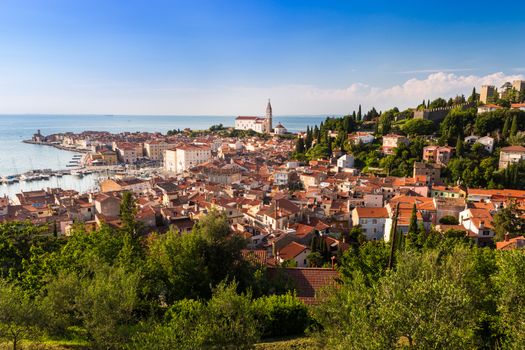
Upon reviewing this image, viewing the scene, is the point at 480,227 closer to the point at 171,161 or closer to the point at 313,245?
the point at 313,245

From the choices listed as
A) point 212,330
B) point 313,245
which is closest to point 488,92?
point 313,245

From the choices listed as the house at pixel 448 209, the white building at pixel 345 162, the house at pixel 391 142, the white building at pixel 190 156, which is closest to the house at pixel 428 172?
the house at pixel 391 142

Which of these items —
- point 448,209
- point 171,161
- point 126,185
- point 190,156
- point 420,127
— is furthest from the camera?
point 171,161

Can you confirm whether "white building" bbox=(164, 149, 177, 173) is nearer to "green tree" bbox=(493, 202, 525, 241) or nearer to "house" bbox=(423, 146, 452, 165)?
"house" bbox=(423, 146, 452, 165)

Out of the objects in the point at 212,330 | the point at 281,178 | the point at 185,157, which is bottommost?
the point at 185,157

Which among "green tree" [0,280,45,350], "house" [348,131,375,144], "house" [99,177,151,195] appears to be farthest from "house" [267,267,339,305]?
"house" [348,131,375,144]

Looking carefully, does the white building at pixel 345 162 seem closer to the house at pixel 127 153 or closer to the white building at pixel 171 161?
the white building at pixel 171 161

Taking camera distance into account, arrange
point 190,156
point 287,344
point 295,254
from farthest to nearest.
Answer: point 190,156 → point 295,254 → point 287,344
